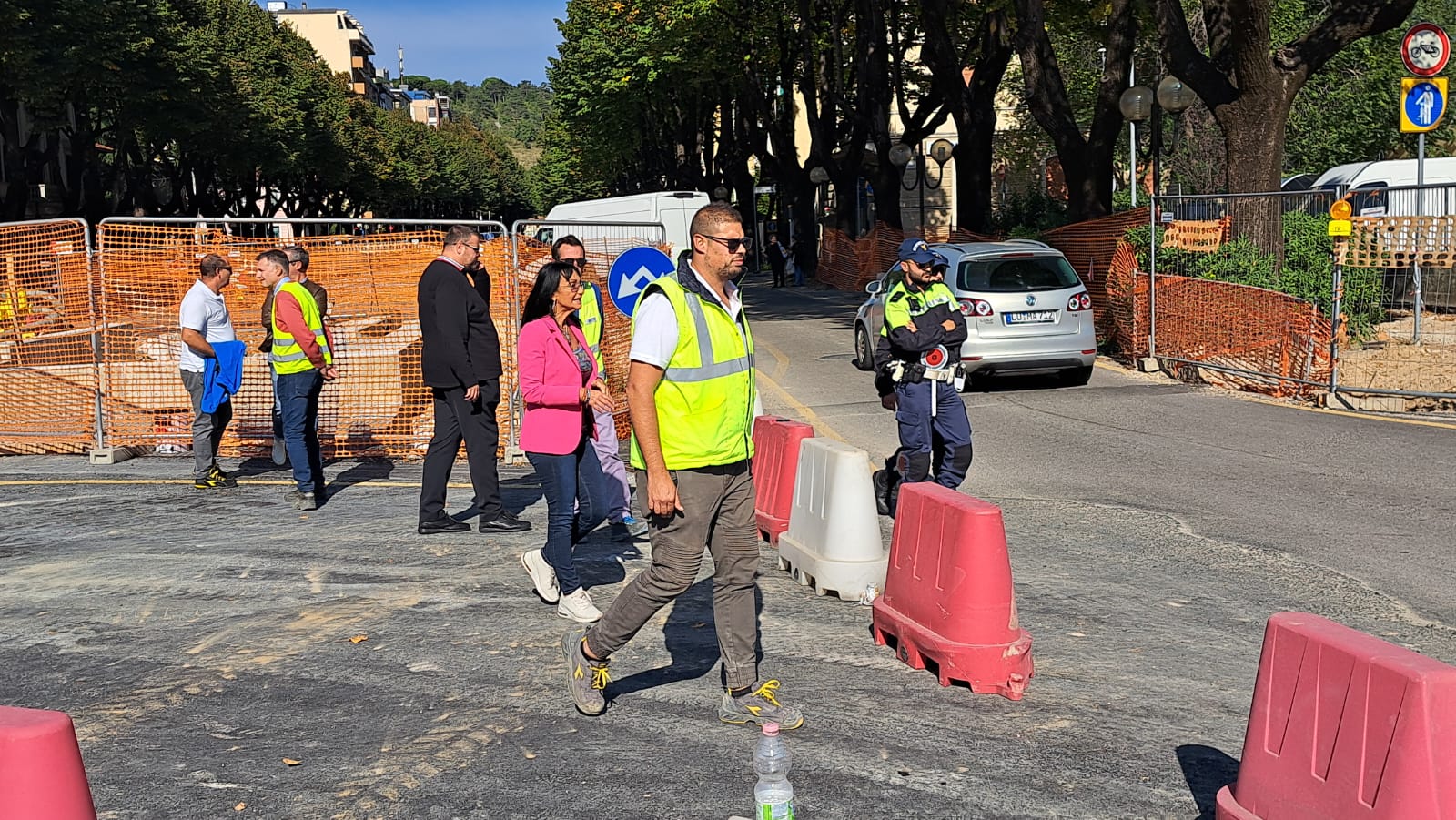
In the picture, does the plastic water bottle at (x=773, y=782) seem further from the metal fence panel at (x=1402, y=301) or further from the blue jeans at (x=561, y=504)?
A: the metal fence panel at (x=1402, y=301)

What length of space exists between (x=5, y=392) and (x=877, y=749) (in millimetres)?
10903

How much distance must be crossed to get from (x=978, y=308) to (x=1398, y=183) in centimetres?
1481

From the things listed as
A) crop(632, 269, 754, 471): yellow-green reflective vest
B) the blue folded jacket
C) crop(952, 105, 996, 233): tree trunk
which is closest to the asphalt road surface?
the blue folded jacket

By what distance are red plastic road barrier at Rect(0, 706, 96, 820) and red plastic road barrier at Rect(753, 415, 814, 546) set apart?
5107 mm

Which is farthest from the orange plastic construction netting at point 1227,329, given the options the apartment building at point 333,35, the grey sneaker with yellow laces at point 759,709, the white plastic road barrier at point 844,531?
the apartment building at point 333,35

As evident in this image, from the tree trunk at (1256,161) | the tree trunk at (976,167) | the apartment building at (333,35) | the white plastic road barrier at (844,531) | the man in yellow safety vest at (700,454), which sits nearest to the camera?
the man in yellow safety vest at (700,454)

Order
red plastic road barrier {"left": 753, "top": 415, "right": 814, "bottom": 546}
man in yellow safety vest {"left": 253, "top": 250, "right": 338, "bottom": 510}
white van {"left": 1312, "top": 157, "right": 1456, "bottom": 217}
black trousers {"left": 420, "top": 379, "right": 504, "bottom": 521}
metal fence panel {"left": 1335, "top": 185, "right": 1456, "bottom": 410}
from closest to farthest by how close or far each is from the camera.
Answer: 1. red plastic road barrier {"left": 753, "top": 415, "right": 814, "bottom": 546}
2. black trousers {"left": 420, "top": 379, "right": 504, "bottom": 521}
3. man in yellow safety vest {"left": 253, "top": 250, "right": 338, "bottom": 510}
4. metal fence panel {"left": 1335, "top": 185, "right": 1456, "bottom": 410}
5. white van {"left": 1312, "top": 157, "right": 1456, "bottom": 217}

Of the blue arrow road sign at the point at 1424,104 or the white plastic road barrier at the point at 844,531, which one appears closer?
the white plastic road barrier at the point at 844,531

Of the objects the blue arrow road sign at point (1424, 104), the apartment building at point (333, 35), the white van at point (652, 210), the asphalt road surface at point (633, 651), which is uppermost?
the apartment building at point (333, 35)

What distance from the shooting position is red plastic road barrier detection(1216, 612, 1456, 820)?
10.5ft

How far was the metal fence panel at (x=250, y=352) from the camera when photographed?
1233cm

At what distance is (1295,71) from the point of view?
16.9m

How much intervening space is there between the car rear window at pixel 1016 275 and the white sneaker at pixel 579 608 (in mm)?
10043

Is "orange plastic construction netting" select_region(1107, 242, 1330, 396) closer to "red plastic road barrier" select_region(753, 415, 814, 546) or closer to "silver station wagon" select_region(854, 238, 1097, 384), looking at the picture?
"silver station wagon" select_region(854, 238, 1097, 384)
